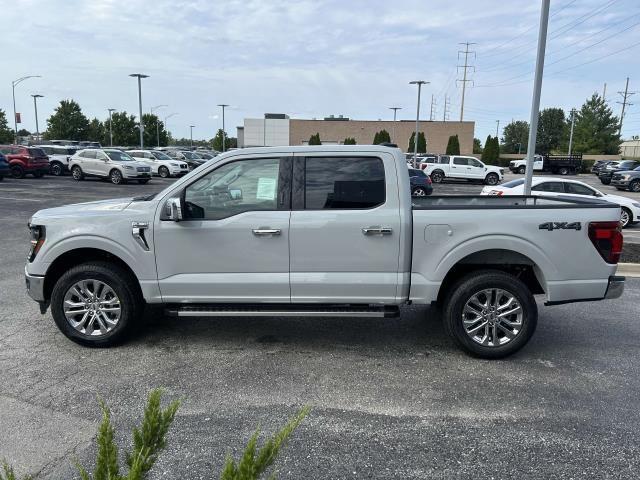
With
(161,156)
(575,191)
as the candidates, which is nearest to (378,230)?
(575,191)

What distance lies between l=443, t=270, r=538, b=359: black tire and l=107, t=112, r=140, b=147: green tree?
76.0 m

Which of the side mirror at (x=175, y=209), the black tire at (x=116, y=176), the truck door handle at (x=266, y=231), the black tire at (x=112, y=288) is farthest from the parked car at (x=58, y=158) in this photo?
the truck door handle at (x=266, y=231)

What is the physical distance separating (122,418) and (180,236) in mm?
1672

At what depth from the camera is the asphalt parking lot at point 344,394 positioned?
10.5 ft

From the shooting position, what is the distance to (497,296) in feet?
15.5

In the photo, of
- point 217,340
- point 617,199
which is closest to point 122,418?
point 217,340

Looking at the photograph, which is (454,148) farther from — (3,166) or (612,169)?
(3,166)

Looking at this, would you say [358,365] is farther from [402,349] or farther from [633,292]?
[633,292]

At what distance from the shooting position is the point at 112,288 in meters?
4.84

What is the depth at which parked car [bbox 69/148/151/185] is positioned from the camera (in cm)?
2648

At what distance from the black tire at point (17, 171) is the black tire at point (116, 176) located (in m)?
4.90

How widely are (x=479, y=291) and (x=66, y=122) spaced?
234 feet

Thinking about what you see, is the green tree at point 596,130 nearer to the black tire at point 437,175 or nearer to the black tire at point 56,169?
the black tire at point 437,175

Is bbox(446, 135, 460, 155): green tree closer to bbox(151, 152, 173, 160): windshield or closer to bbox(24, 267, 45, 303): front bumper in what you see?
bbox(151, 152, 173, 160): windshield
